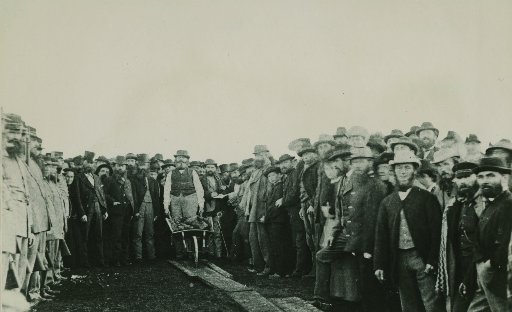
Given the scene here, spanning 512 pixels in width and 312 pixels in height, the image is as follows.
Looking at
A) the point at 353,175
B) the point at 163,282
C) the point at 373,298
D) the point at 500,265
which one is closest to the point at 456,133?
the point at 353,175

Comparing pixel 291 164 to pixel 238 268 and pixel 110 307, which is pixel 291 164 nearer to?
pixel 238 268

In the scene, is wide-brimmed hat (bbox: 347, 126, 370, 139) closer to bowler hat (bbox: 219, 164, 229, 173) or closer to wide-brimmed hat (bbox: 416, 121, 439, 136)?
wide-brimmed hat (bbox: 416, 121, 439, 136)

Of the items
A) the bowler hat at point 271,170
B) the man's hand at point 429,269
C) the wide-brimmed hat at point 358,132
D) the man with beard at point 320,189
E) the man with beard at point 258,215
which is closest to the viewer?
the man's hand at point 429,269

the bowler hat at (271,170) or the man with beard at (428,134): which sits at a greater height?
the man with beard at (428,134)

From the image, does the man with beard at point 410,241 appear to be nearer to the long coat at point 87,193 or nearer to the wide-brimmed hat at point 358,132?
the wide-brimmed hat at point 358,132

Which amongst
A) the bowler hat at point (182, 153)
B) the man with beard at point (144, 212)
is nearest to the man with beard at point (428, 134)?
the bowler hat at point (182, 153)

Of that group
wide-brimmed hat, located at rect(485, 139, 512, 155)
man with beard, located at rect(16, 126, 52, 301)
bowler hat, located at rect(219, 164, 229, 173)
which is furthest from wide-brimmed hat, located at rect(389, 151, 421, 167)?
bowler hat, located at rect(219, 164, 229, 173)

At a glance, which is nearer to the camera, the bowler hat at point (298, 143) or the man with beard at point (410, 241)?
the man with beard at point (410, 241)
